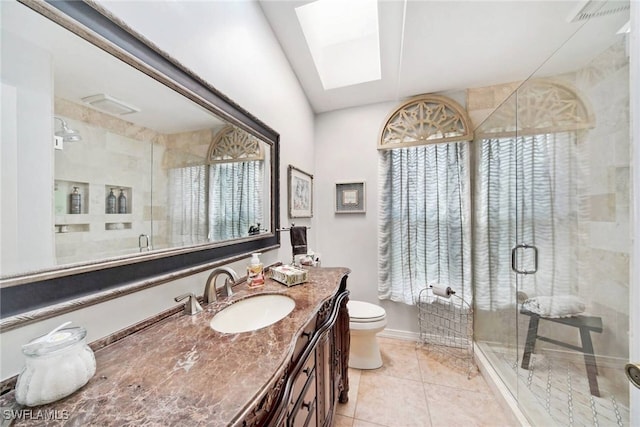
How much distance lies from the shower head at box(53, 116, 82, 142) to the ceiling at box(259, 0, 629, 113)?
Answer: 4.81ft

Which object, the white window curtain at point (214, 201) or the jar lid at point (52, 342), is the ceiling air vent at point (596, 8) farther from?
the jar lid at point (52, 342)

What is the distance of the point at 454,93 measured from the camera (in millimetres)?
2203

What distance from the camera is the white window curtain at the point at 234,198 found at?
43.9 inches

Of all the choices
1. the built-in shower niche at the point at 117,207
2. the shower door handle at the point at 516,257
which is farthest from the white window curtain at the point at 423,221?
the built-in shower niche at the point at 117,207

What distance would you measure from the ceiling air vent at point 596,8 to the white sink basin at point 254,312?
2.01 metres

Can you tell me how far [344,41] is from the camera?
6.95 ft

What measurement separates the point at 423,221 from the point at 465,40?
1422mm

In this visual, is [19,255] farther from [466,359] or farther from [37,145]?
[466,359]

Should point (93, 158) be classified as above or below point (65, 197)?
above

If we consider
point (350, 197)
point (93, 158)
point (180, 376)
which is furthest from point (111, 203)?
point (350, 197)

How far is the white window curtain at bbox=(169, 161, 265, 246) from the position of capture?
924mm

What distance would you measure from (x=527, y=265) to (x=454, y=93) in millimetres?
1626

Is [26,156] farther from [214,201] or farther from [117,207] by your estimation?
[214,201]

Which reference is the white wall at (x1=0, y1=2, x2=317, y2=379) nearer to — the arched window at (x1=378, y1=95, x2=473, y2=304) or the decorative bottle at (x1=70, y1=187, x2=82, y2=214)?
the decorative bottle at (x1=70, y1=187, x2=82, y2=214)
